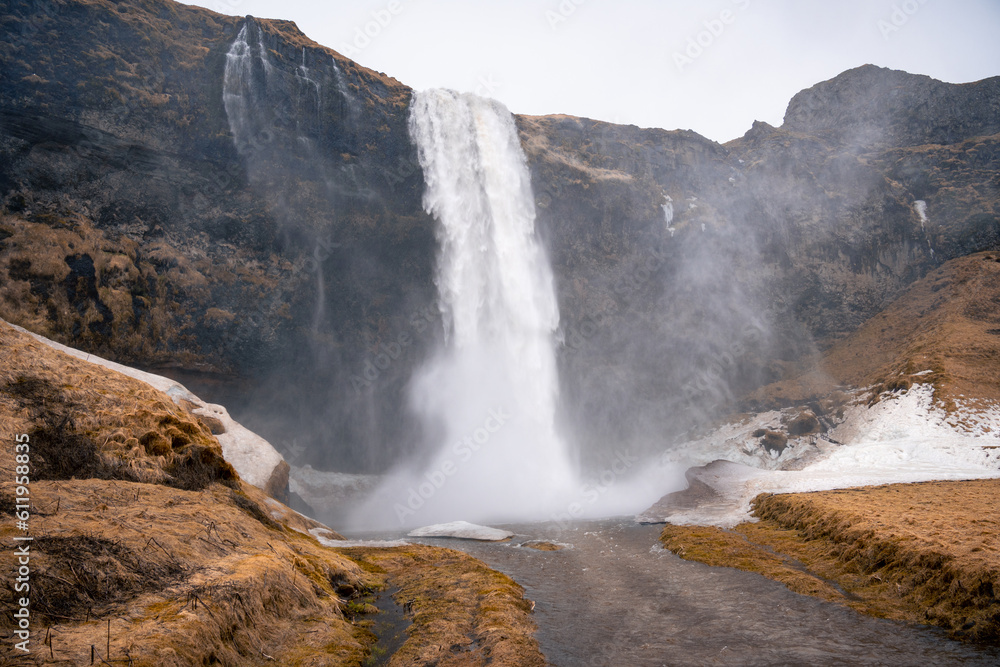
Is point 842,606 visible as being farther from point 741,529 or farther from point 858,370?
point 858,370

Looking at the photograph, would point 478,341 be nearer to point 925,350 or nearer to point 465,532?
point 465,532

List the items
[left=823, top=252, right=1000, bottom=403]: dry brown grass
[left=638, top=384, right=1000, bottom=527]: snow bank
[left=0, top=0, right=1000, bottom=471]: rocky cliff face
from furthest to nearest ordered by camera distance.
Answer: [left=823, top=252, right=1000, bottom=403]: dry brown grass
[left=0, top=0, right=1000, bottom=471]: rocky cliff face
[left=638, top=384, right=1000, bottom=527]: snow bank

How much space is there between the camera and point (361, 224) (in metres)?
41.7

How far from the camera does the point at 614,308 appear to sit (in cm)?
5072

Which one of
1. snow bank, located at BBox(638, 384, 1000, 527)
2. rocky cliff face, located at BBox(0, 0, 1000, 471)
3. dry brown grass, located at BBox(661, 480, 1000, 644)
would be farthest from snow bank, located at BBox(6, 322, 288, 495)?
snow bank, located at BBox(638, 384, 1000, 527)

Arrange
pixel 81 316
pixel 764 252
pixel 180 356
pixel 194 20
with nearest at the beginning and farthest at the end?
pixel 81 316 < pixel 180 356 < pixel 194 20 < pixel 764 252

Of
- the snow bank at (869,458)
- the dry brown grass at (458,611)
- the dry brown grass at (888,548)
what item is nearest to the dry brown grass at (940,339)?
the snow bank at (869,458)

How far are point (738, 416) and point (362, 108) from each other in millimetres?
42617

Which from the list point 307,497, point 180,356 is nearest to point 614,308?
point 307,497

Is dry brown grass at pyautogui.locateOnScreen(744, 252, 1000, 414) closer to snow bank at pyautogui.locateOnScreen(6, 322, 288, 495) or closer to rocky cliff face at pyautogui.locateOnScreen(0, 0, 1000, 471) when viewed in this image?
rocky cliff face at pyautogui.locateOnScreen(0, 0, 1000, 471)

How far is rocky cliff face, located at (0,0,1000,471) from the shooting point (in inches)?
1278

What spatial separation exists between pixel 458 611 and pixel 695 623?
212 inches

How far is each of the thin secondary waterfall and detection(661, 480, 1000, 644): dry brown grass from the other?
1953cm

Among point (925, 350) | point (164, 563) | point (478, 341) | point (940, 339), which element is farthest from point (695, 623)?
point (940, 339)
